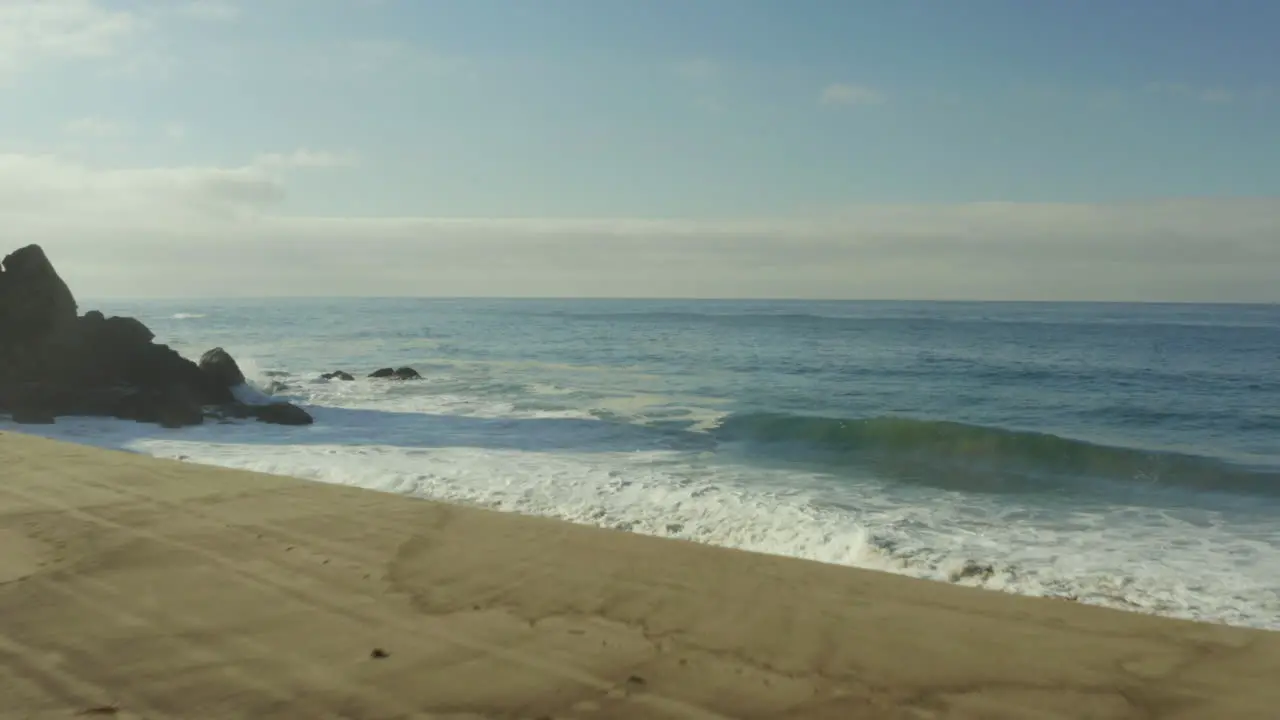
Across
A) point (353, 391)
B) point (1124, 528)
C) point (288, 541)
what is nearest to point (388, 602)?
point (288, 541)

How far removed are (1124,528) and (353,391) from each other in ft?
59.4

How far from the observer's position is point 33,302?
1720 cm

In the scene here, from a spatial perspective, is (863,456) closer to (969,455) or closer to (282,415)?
(969,455)

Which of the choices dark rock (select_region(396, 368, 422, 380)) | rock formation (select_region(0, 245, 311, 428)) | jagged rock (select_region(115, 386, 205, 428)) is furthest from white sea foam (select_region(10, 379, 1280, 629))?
dark rock (select_region(396, 368, 422, 380))

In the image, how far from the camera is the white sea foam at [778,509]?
22.6 ft

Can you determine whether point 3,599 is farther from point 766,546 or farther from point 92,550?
point 766,546

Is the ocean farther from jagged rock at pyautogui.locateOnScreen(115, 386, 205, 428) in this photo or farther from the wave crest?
jagged rock at pyautogui.locateOnScreen(115, 386, 205, 428)

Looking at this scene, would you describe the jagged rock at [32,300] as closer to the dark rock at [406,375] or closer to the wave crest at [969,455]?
the dark rock at [406,375]

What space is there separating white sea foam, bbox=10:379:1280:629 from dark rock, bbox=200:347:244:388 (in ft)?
10.2

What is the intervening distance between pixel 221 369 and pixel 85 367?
2485mm

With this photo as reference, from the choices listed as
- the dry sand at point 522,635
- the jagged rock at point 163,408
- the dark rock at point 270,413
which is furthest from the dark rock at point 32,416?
the dry sand at point 522,635

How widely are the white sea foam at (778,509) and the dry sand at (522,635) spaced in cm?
189

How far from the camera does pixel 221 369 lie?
18.0 metres

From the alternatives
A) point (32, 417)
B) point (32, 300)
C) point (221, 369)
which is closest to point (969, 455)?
point (221, 369)
